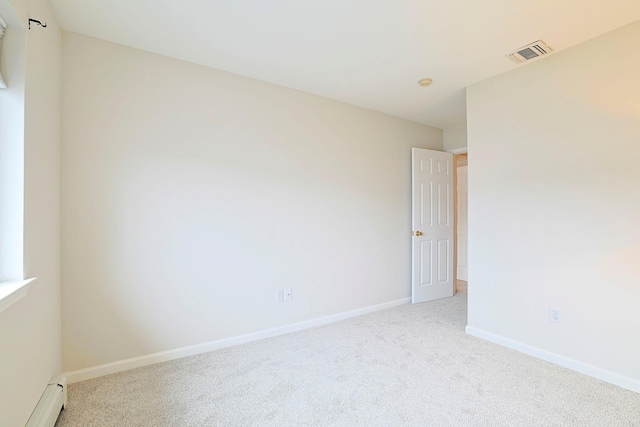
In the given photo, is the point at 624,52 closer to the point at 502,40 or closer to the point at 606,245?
the point at 502,40

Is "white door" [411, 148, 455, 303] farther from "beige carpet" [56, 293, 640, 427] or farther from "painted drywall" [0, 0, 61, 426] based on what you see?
"painted drywall" [0, 0, 61, 426]

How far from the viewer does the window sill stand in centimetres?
116

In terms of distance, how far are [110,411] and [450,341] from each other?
2.65 m

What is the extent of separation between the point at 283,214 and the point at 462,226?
3.99m

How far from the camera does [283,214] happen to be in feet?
9.78

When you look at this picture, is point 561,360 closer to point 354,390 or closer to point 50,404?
point 354,390

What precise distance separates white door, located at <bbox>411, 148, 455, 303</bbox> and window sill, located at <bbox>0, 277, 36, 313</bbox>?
3.64m

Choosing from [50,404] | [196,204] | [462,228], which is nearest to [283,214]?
[196,204]

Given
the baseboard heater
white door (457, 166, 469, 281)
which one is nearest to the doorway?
white door (457, 166, 469, 281)

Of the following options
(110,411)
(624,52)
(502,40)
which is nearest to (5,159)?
(110,411)

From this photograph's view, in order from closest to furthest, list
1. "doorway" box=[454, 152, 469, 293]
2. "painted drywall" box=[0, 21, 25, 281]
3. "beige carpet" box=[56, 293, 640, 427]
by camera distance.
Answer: "painted drywall" box=[0, 21, 25, 281]
"beige carpet" box=[56, 293, 640, 427]
"doorway" box=[454, 152, 469, 293]

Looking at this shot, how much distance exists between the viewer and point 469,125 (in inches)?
118

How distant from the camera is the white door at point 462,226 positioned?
5500 mm

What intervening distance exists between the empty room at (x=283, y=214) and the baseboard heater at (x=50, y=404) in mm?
18
